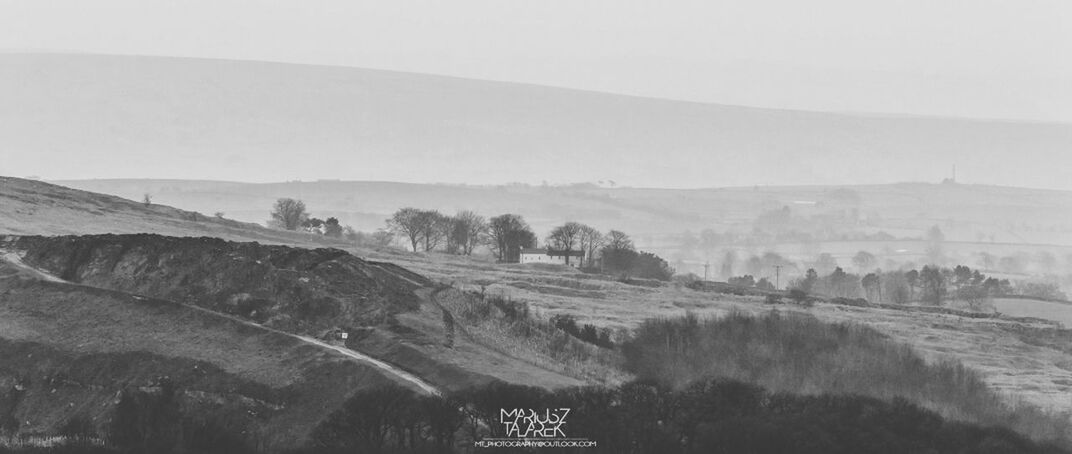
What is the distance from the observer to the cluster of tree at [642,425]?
48.2 metres

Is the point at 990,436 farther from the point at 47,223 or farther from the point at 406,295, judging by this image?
the point at 47,223

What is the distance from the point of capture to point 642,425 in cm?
4962

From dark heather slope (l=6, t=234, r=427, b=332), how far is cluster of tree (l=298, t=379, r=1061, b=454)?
44.1 ft

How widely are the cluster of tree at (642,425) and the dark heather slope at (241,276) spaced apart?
1344cm

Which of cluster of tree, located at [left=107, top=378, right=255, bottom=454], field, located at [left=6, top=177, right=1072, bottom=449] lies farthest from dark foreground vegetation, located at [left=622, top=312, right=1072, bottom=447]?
cluster of tree, located at [left=107, top=378, right=255, bottom=454]

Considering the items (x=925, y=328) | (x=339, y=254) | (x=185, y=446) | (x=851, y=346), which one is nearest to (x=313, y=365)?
(x=185, y=446)

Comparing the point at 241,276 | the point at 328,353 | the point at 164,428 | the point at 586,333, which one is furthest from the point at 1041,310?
the point at 164,428

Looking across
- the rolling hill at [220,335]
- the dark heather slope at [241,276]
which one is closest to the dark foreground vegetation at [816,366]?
the rolling hill at [220,335]

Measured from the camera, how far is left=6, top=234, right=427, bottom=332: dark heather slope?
65.1 meters

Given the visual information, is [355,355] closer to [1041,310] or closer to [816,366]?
[816,366]

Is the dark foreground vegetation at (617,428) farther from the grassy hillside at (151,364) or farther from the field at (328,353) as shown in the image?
the field at (328,353)

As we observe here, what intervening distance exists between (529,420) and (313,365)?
995cm

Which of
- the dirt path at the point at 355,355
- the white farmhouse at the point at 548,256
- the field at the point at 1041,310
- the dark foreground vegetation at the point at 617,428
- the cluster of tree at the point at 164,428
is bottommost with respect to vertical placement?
the cluster of tree at the point at 164,428

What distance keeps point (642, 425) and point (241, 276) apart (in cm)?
2373
